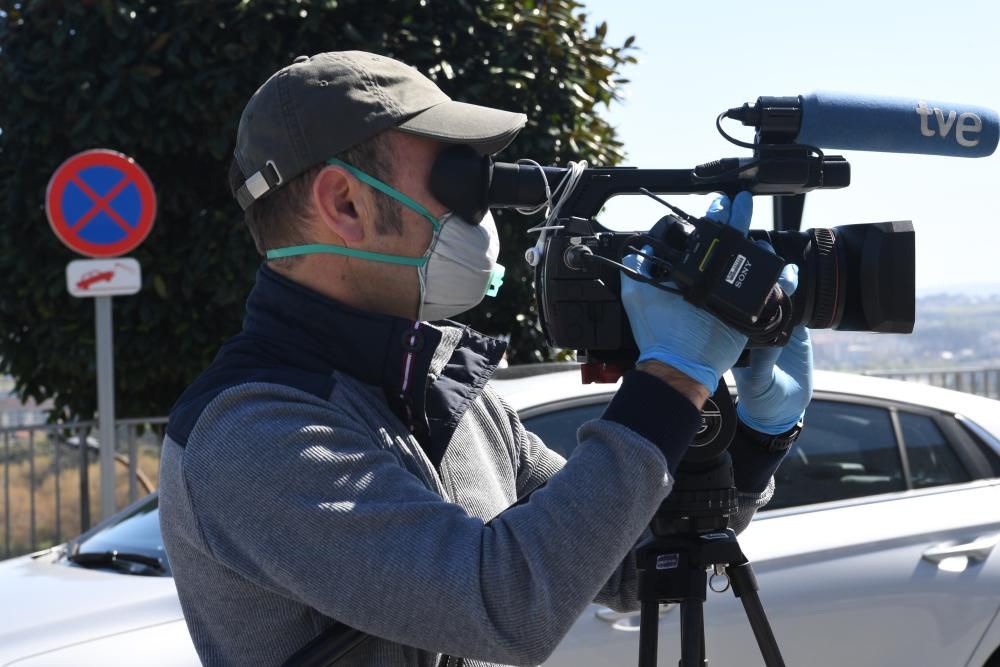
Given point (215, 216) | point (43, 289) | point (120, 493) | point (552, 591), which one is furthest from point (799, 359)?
point (120, 493)

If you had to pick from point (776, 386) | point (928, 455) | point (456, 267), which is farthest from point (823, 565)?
point (456, 267)

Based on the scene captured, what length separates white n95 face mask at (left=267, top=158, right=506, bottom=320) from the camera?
5.53 feet

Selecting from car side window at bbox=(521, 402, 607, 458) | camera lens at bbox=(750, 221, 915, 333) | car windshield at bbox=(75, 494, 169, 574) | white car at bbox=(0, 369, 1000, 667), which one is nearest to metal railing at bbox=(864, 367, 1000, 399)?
white car at bbox=(0, 369, 1000, 667)

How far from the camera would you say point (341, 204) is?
1666 millimetres

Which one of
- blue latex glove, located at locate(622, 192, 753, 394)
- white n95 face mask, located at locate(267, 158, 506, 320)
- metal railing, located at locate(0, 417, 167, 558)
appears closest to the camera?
blue latex glove, located at locate(622, 192, 753, 394)

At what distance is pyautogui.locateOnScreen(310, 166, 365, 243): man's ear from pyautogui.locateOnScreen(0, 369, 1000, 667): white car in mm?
1776

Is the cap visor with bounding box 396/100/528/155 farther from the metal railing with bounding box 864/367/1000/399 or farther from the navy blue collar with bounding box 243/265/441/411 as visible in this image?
the metal railing with bounding box 864/367/1000/399

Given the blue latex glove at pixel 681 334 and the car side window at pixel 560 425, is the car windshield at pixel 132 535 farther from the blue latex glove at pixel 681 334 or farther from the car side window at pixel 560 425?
the blue latex glove at pixel 681 334

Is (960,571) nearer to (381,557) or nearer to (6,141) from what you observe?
(381,557)

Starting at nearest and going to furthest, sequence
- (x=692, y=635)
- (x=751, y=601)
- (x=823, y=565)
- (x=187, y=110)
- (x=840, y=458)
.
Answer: (x=692, y=635) → (x=751, y=601) → (x=823, y=565) → (x=840, y=458) → (x=187, y=110)

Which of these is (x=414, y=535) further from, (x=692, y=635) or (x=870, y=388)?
(x=870, y=388)

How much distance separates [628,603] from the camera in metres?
2.06

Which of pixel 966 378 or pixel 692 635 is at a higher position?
pixel 692 635

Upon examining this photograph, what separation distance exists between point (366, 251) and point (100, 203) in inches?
159
